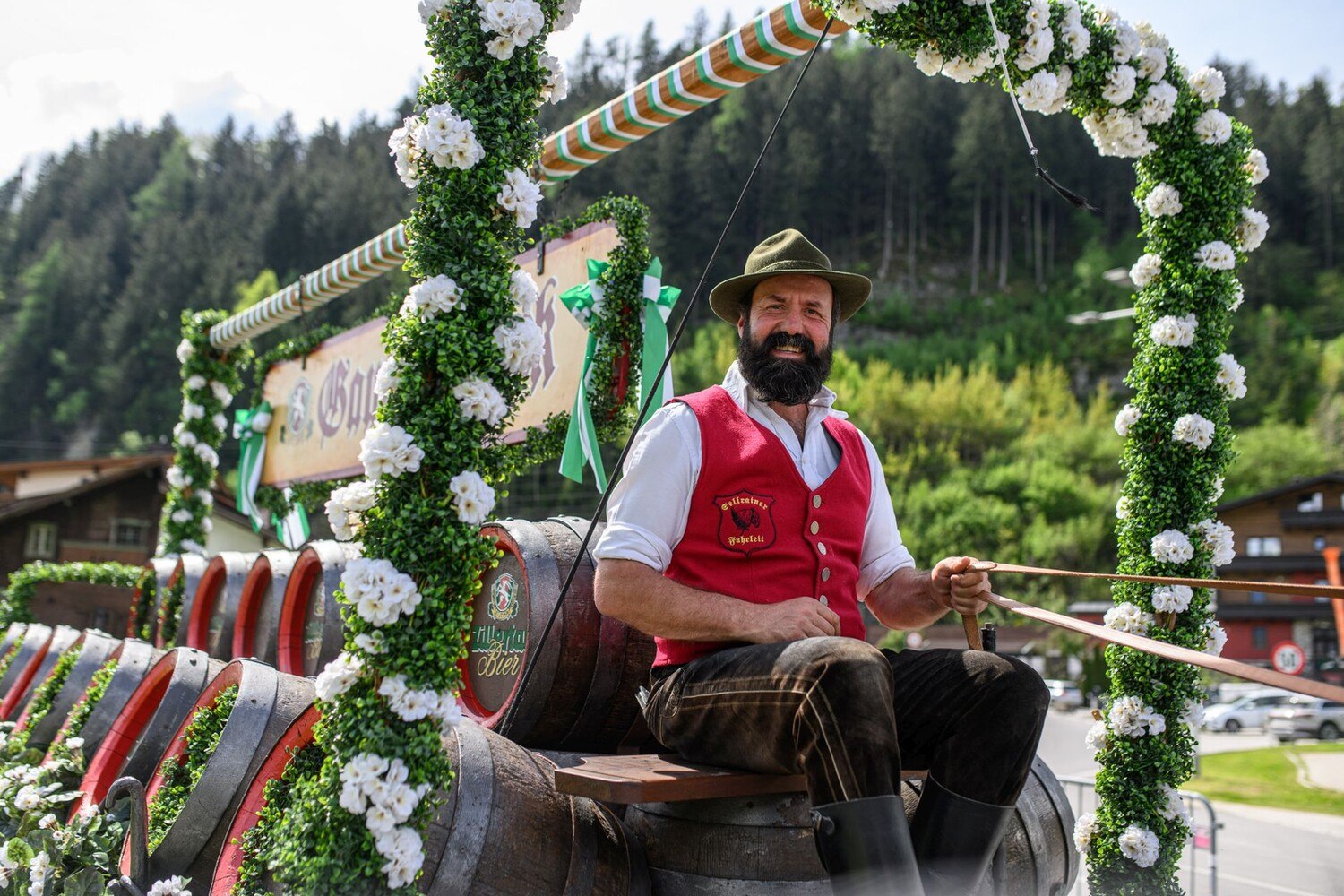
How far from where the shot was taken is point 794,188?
7819 centimetres

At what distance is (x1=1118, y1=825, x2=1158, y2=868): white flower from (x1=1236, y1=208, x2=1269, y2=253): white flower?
2.35 meters

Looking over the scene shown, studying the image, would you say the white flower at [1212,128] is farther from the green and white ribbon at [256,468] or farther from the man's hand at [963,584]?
the green and white ribbon at [256,468]

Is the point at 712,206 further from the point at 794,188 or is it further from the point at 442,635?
the point at 442,635

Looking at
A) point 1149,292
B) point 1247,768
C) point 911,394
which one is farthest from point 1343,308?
point 1149,292

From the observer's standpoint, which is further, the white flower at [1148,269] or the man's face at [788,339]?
the white flower at [1148,269]

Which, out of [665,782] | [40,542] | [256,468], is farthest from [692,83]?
[40,542]

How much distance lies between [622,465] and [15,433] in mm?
84327

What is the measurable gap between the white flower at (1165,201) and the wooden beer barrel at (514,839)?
3.23 metres

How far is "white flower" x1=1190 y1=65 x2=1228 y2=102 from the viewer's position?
4398mm

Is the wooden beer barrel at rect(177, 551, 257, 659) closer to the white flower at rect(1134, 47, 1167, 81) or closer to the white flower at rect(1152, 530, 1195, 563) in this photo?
the white flower at rect(1152, 530, 1195, 563)

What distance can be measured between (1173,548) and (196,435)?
9235mm

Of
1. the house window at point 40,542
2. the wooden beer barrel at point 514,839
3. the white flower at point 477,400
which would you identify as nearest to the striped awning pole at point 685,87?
the white flower at point 477,400

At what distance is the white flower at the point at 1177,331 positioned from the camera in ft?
14.5

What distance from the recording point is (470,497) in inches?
115
